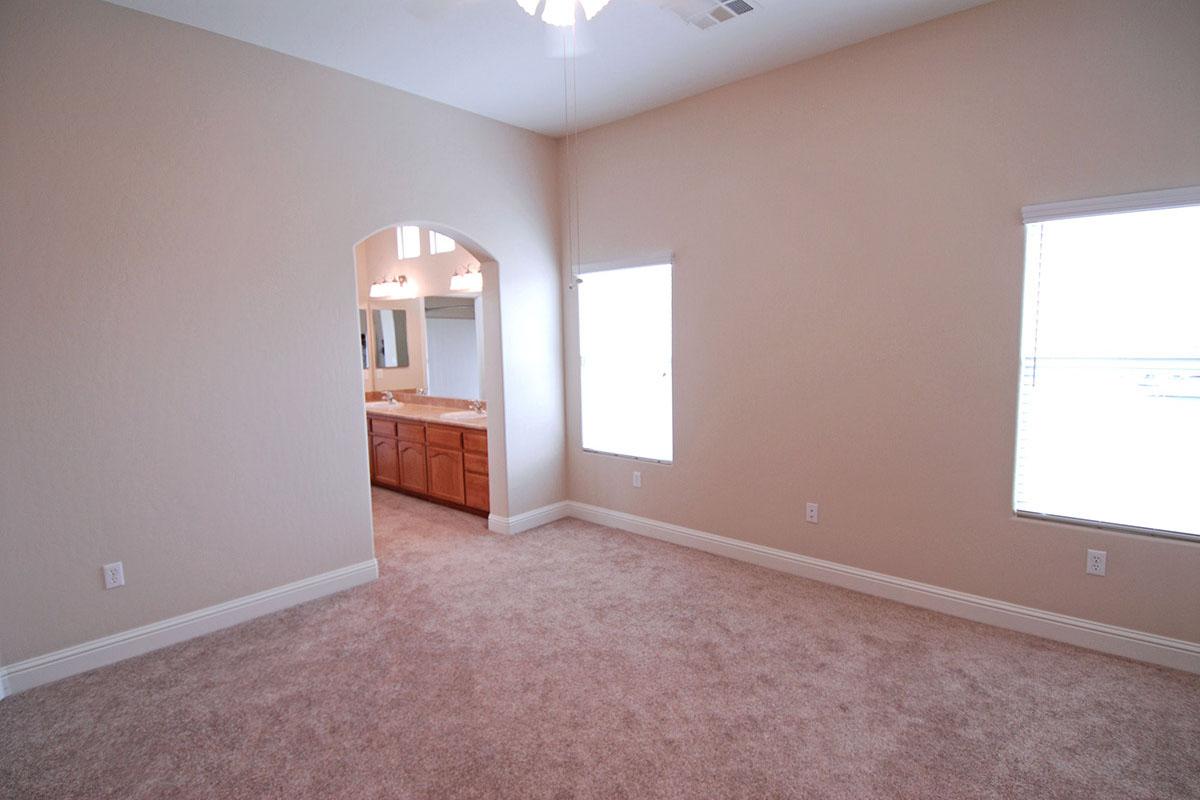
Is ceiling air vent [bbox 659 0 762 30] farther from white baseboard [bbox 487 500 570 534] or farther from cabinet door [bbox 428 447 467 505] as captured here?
cabinet door [bbox 428 447 467 505]

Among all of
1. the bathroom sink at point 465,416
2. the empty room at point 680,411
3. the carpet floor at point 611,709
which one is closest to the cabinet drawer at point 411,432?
the bathroom sink at point 465,416

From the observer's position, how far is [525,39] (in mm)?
3131

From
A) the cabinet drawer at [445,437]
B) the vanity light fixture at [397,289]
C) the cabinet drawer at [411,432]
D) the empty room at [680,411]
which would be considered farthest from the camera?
the vanity light fixture at [397,289]

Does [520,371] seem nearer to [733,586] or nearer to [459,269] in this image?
[459,269]

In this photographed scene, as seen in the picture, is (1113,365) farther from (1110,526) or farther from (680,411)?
(680,411)

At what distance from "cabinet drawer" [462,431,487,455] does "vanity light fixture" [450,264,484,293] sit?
149cm

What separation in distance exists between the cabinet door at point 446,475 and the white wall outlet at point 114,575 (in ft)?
8.09

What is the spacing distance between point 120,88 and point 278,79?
74 centimetres

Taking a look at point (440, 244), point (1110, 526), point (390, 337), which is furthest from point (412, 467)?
point (1110, 526)

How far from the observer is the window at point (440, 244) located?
5.90 meters

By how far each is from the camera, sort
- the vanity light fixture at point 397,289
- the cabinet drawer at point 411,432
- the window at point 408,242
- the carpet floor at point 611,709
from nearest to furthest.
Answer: the carpet floor at point 611,709
the cabinet drawer at point 411,432
the window at point 408,242
the vanity light fixture at point 397,289

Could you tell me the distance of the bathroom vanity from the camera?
4.96 meters

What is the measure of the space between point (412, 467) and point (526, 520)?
149cm

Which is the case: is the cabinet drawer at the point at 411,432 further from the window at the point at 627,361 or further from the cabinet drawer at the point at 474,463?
the window at the point at 627,361
